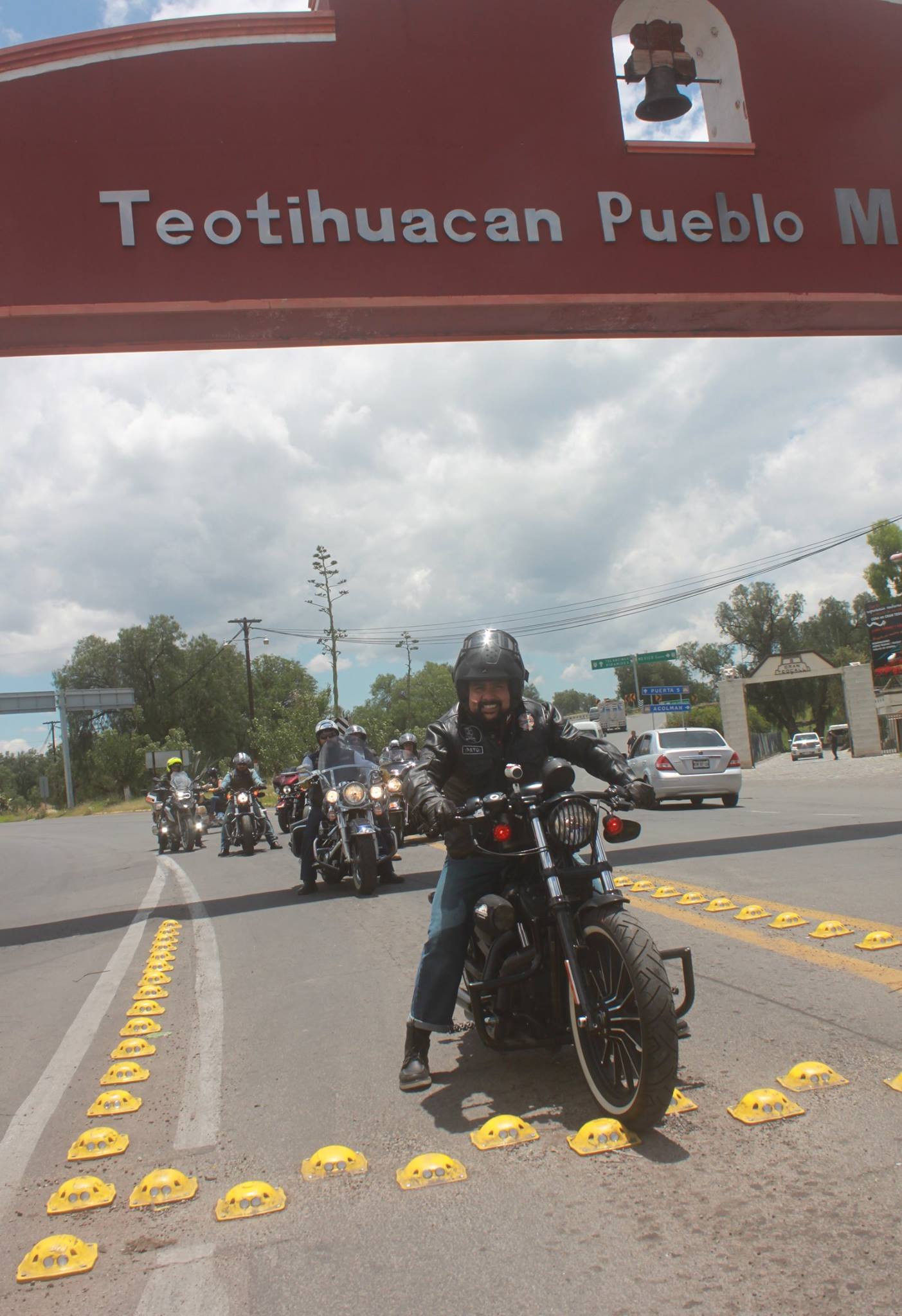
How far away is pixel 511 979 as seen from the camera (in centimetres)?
383

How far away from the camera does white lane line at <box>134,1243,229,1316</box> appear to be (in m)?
2.65

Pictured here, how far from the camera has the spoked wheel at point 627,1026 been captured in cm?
321

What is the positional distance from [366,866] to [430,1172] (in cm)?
691

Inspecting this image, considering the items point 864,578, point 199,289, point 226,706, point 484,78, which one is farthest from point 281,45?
point 226,706

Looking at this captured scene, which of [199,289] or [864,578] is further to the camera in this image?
[864,578]

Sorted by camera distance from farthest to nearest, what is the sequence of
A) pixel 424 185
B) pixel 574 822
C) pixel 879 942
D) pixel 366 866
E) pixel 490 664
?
pixel 424 185
pixel 366 866
pixel 879 942
pixel 490 664
pixel 574 822

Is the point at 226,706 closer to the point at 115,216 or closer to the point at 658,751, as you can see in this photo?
the point at 658,751

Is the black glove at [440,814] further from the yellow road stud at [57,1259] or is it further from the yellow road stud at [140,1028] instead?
the yellow road stud at [140,1028]

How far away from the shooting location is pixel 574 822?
3723 millimetres

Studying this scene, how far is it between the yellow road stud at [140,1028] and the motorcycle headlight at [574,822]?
303cm

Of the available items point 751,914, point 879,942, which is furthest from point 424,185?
point 879,942

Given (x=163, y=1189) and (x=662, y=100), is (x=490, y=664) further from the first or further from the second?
(x=662, y=100)

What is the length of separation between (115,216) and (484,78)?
182 inches

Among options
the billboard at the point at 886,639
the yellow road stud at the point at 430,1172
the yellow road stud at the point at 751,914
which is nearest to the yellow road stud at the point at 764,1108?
the yellow road stud at the point at 430,1172
